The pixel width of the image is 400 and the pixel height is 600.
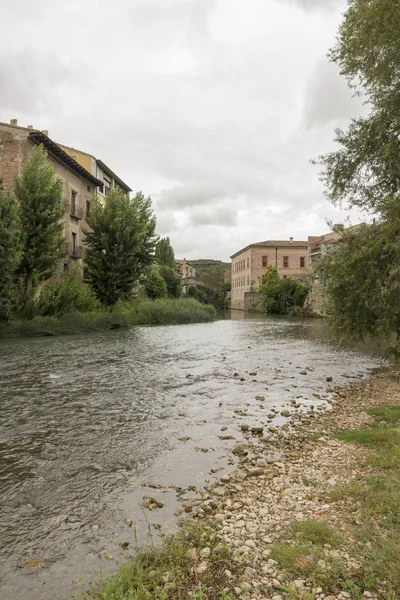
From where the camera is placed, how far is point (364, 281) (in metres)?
8.16

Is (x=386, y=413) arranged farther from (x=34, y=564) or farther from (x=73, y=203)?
(x=73, y=203)

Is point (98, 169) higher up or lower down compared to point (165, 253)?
higher up

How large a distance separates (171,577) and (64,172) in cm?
2808

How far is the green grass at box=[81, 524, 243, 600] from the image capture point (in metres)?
2.53

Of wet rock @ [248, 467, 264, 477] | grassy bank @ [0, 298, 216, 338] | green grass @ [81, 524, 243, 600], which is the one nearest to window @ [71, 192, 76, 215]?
grassy bank @ [0, 298, 216, 338]

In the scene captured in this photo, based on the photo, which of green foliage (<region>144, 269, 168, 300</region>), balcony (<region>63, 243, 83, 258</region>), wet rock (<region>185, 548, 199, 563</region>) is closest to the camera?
wet rock (<region>185, 548, 199, 563</region>)

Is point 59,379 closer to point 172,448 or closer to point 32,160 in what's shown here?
point 172,448

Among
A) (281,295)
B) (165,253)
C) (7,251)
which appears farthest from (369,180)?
(165,253)

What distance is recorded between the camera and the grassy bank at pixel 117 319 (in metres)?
17.9

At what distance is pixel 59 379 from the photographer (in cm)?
955

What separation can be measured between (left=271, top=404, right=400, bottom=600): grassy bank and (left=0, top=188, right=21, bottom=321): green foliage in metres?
15.4

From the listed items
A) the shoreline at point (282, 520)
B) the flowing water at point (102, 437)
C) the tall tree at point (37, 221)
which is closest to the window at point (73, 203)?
the tall tree at point (37, 221)

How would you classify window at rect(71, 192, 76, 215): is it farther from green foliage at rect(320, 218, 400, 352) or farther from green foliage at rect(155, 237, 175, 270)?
green foliage at rect(155, 237, 175, 270)

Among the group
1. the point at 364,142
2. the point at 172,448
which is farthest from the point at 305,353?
the point at 172,448
